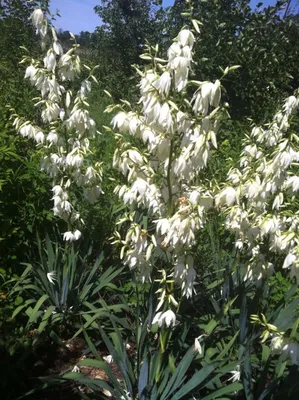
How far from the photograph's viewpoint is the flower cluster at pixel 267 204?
2.06 m

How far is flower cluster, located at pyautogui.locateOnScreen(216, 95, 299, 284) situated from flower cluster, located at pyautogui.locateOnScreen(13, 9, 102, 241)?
92cm

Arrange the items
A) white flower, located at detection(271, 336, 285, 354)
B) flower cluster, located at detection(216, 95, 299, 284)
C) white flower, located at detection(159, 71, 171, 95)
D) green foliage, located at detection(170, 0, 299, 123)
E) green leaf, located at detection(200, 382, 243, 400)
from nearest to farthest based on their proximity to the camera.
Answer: white flower, located at detection(159, 71, 171, 95)
white flower, located at detection(271, 336, 285, 354)
green leaf, located at detection(200, 382, 243, 400)
flower cluster, located at detection(216, 95, 299, 284)
green foliage, located at detection(170, 0, 299, 123)

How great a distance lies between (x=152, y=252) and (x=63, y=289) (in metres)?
0.88

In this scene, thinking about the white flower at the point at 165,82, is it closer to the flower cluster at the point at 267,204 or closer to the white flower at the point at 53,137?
the flower cluster at the point at 267,204

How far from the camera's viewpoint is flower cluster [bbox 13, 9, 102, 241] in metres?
2.53

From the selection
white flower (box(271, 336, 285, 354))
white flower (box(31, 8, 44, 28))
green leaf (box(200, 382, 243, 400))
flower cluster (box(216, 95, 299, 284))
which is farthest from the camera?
white flower (box(31, 8, 44, 28))

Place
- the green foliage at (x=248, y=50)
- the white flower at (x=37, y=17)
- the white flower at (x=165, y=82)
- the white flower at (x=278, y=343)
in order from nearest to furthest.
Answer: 1. the white flower at (x=165, y=82)
2. the white flower at (x=278, y=343)
3. the white flower at (x=37, y=17)
4. the green foliage at (x=248, y=50)

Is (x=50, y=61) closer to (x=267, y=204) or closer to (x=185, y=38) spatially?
(x=185, y=38)

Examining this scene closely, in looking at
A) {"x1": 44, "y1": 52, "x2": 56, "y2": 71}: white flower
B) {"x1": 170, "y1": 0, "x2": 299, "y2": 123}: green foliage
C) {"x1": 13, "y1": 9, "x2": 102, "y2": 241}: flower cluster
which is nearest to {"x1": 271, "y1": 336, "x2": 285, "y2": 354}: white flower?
{"x1": 13, "y1": 9, "x2": 102, "y2": 241}: flower cluster

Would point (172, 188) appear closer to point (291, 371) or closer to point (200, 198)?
point (200, 198)

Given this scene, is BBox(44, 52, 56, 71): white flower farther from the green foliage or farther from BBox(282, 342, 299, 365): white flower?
the green foliage

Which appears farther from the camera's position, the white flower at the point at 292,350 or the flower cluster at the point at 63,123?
the flower cluster at the point at 63,123

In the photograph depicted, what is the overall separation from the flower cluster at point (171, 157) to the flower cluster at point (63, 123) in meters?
0.62

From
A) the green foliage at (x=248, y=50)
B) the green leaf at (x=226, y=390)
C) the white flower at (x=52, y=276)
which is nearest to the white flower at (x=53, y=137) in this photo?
the white flower at (x=52, y=276)
